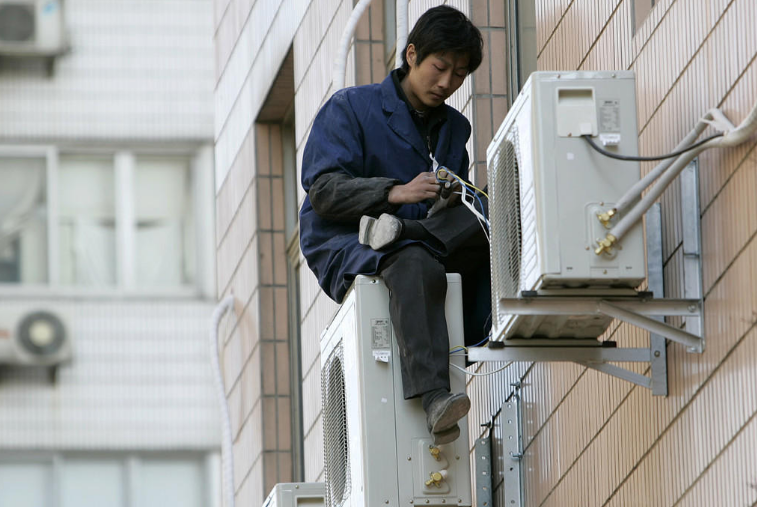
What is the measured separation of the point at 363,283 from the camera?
21.0ft

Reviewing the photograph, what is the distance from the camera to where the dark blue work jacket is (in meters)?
6.70

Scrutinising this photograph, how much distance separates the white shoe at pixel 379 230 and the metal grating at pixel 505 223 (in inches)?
14.1

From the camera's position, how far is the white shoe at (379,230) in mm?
6297

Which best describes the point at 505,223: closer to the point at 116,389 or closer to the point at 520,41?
the point at 520,41

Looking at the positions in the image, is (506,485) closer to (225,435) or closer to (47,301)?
(225,435)

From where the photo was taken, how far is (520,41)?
8.31m

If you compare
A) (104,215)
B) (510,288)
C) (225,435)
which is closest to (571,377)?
(510,288)

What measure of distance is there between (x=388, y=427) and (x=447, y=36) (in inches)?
58.5

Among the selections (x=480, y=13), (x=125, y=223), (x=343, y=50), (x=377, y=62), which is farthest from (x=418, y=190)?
(x=125, y=223)

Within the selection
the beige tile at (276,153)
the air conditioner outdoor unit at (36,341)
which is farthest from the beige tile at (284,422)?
the air conditioner outdoor unit at (36,341)

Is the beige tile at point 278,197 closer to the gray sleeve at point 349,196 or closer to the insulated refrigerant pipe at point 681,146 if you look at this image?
the gray sleeve at point 349,196

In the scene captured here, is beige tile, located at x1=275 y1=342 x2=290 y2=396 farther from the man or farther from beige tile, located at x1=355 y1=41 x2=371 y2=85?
the man

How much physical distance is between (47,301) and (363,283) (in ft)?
53.7

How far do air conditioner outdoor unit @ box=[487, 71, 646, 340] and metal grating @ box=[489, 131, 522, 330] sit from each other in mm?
248
